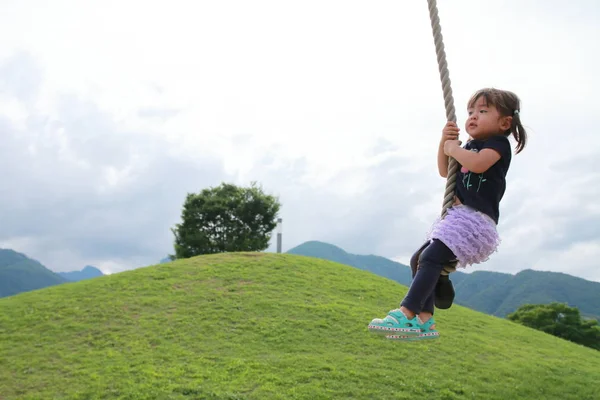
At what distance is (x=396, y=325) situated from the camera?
104 inches

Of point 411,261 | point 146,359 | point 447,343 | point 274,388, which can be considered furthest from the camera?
point 447,343

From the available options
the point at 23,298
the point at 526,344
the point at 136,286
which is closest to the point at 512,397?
the point at 526,344

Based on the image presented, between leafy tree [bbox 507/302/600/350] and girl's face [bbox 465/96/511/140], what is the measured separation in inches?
1028

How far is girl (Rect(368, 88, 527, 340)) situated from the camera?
8.74 ft

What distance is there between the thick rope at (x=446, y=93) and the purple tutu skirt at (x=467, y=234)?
0.06m

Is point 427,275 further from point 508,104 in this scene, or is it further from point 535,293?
point 535,293

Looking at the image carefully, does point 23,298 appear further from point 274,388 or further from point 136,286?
point 274,388

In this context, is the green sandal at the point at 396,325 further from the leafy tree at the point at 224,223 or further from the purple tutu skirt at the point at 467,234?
the leafy tree at the point at 224,223

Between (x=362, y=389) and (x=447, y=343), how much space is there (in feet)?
16.3

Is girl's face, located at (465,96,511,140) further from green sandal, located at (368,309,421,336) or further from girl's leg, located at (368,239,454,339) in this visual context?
green sandal, located at (368,309,421,336)

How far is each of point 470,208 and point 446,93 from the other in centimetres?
62

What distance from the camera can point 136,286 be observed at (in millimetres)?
18562

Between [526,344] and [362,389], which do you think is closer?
[362,389]

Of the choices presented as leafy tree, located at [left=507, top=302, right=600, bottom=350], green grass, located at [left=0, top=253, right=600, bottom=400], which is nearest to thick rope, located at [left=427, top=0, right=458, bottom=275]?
green grass, located at [left=0, top=253, right=600, bottom=400]
